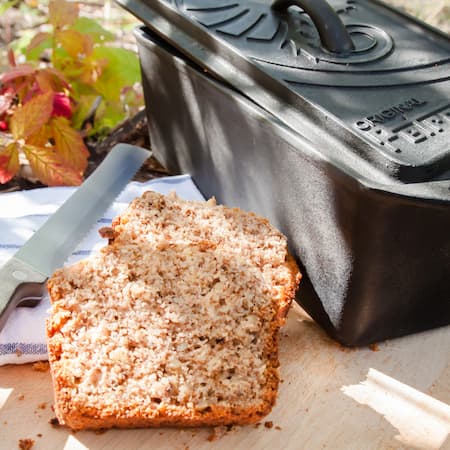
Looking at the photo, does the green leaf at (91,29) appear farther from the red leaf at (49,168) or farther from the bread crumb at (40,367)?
the bread crumb at (40,367)

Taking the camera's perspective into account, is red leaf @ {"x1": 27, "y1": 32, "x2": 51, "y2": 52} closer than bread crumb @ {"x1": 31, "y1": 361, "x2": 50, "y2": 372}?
No

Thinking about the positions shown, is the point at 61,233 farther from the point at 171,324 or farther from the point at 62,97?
the point at 62,97

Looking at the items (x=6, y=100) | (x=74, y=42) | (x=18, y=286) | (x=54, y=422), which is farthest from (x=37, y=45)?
(x=54, y=422)

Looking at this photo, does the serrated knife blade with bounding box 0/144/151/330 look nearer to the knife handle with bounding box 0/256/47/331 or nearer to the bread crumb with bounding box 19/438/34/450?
the knife handle with bounding box 0/256/47/331

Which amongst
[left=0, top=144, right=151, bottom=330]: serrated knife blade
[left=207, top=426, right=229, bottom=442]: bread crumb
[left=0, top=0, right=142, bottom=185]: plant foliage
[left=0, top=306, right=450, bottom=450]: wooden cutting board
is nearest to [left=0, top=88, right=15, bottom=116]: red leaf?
[left=0, top=0, right=142, bottom=185]: plant foliage

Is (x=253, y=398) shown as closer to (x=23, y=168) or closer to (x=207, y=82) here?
(x=207, y=82)

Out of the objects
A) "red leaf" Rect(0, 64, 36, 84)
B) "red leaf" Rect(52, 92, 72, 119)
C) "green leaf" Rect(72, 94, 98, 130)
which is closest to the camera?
"red leaf" Rect(0, 64, 36, 84)

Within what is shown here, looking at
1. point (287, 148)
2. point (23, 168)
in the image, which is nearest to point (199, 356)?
point (287, 148)
